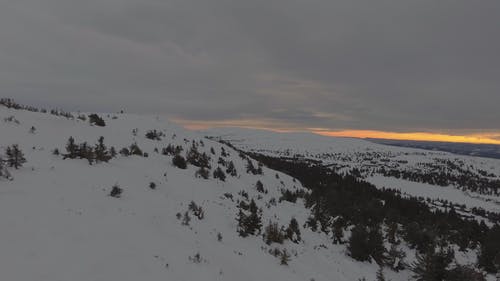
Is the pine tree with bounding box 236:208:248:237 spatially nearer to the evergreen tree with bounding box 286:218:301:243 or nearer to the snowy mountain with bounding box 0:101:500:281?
the snowy mountain with bounding box 0:101:500:281

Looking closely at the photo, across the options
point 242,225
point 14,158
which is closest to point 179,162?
point 242,225

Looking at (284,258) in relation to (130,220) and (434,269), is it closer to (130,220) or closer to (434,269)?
(130,220)

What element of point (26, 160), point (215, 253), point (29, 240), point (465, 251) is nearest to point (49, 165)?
point (26, 160)

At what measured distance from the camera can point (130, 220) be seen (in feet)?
33.1

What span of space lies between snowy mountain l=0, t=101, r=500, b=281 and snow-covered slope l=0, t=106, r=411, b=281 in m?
0.03

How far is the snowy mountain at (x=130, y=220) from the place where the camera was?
7359 mm

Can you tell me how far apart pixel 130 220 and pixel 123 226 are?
0.65 metres

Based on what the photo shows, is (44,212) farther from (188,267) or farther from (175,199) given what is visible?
(175,199)

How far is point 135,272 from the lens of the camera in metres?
7.35

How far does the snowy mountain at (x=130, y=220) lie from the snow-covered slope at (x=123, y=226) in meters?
0.03

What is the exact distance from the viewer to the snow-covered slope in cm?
720

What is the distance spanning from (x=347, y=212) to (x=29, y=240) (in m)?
19.9

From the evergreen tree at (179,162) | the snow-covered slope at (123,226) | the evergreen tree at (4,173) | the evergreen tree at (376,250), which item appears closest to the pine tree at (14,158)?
the snow-covered slope at (123,226)

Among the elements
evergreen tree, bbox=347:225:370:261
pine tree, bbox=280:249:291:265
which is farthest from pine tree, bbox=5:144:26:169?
evergreen tree, bbox=347:225:370:261
